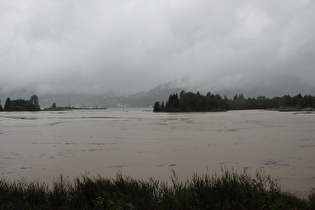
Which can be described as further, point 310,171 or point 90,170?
point 90,170

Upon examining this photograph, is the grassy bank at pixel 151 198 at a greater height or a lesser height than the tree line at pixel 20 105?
lesser

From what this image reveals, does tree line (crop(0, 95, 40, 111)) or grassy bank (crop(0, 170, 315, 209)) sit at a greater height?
tree line (crop(0, 95, 40, 111))

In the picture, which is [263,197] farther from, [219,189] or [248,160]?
[248,160]

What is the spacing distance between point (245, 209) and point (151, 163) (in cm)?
764

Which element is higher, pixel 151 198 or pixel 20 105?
pixel 20 105

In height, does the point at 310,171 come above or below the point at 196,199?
below

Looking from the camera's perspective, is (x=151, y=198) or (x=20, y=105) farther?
(x=20, y=105)

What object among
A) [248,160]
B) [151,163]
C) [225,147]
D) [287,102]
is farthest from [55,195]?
[287,102]

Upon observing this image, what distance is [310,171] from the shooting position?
34.7 feet

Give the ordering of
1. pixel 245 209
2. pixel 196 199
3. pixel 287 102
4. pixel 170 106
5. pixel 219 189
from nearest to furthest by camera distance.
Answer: pixel 245 209
pixel 196 199
pixel 219 189
pixel 170 106
pixel 287 102

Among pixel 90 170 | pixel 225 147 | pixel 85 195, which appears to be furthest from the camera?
pixel 225 147

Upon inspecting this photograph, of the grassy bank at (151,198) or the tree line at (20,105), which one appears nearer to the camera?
the grassy bank at (151,198)

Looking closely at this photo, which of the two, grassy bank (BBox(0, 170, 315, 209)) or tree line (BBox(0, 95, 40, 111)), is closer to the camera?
grassy bank (BBox(0, 170, 315, 209))

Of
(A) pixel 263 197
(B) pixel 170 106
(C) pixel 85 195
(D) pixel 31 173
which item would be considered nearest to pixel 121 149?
(D) pixel 31 173
